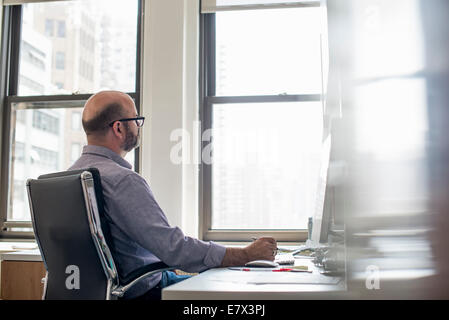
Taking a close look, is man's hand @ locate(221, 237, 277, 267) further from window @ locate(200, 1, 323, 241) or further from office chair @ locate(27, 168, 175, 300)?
window @ locate(200, 1, 323, 241)

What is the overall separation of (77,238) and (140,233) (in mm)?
186

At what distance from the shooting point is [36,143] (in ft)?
11.3

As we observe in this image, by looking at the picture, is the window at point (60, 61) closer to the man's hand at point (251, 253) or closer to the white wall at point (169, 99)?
the white wall at point (169, 99)

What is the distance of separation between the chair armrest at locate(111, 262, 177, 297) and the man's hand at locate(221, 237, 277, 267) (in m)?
0.20

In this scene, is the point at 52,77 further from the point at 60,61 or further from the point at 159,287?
the point at 159,287

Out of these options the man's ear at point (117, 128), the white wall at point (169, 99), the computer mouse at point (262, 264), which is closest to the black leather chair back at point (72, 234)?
the man's ear at point (117, 128)

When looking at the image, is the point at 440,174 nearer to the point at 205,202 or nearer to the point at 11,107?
the point at 205,202

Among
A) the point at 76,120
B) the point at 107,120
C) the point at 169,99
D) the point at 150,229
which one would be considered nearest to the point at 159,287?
the point at 150,229

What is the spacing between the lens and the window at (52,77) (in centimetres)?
341

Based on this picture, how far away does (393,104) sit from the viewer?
0.95 m

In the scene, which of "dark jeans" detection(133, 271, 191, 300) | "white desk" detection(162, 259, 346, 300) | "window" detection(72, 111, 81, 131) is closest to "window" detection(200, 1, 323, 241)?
"window" detection(72, 111, 81, 131)

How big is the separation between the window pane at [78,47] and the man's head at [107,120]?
176 cm

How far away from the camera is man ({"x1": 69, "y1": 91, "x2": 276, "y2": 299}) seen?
1.41 m
